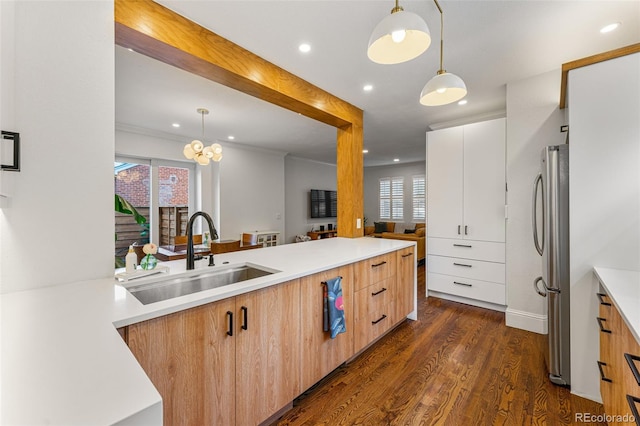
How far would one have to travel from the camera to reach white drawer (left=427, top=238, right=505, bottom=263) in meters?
3.25

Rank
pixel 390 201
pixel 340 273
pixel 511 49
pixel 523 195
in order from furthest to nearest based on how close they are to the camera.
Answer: pixel 390 201
pixel 523 195
pixel 511 49
pixel 340 273

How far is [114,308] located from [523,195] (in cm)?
349

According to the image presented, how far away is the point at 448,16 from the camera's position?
6.06 feet

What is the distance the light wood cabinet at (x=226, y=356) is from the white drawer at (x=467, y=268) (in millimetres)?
2719

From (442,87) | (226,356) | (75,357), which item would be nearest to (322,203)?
(442,87)

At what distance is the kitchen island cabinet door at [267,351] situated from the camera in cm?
135

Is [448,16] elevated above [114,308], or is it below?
above

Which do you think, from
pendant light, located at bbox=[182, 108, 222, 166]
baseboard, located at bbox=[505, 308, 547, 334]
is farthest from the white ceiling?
baseboard, located at bbox=[505, 308, 547, 334]

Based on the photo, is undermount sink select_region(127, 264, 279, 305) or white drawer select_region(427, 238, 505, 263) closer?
undermount sink select_region(127, 264, 279, 305)

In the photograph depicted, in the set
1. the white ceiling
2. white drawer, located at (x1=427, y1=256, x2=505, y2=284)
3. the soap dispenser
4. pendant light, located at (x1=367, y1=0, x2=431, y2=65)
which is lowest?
white drawer, located at (x1=427, y1=256, x2=505, y2=284)

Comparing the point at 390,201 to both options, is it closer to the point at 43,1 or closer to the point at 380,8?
the point at 380,8

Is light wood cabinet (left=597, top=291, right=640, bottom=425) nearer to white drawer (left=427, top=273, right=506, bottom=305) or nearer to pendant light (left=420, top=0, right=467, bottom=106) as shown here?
pendant light (left=420, top=0, right=467, bottom=106)

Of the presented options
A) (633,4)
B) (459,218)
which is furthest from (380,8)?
(459,218)

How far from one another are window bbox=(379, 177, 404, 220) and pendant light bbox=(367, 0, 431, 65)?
24.3 feet
